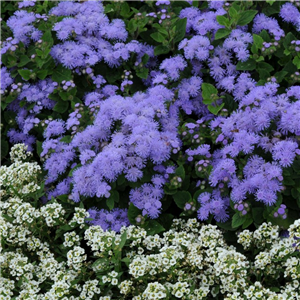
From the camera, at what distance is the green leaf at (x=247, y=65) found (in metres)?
3.96

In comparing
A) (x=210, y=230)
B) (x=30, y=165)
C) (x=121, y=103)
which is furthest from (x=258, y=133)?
(x=30, y=165)

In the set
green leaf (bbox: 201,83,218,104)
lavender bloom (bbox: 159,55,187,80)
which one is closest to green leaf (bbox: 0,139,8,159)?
lavender bloom (bbox: 159,55,187,80)

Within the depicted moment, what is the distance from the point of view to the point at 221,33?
13.2 ft

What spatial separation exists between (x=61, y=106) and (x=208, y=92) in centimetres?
134

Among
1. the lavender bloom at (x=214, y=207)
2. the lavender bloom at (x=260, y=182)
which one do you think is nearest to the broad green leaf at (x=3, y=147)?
the lavender bloom at (x=214, y=207)

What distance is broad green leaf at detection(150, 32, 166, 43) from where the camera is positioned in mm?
4258

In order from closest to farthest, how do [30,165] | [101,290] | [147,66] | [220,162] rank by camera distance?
[101,290]
[220,162]
[30,165]
[147,66]

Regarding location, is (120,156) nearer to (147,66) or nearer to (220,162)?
(220,162)

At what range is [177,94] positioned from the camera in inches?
161

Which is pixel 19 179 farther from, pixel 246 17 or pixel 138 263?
pixel 246 17

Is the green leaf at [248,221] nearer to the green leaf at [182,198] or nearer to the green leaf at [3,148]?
the green leaf at [182,198]

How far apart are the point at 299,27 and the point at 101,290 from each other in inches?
109

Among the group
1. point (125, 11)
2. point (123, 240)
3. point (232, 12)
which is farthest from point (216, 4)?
point (123, 240)

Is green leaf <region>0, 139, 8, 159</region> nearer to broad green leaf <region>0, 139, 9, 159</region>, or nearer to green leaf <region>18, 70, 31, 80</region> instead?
broad green leaf <region>0, 139, 9, 159</region>
